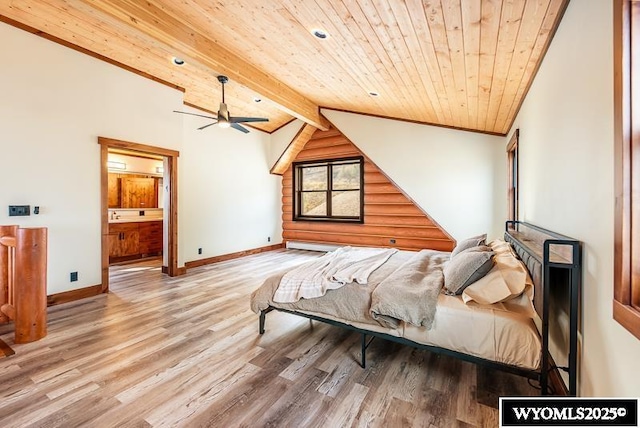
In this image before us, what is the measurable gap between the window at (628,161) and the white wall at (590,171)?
0.12 metres

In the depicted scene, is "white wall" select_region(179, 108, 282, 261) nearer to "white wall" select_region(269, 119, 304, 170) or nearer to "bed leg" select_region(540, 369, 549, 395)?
"white wall" select_region(269, 119, 304, 170)

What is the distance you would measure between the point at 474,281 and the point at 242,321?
230 centimetres

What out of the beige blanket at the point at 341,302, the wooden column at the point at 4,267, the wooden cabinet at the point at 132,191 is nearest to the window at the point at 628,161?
the beige blanket at the point at 341,302

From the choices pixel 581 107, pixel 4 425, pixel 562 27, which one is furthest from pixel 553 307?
pixel 4 425

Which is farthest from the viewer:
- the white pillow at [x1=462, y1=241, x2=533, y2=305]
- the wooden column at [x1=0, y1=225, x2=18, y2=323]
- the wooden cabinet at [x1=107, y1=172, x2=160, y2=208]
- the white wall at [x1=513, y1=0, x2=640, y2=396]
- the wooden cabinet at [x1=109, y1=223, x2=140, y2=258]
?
the wooden cabinet at [x1=107, y1=172, x2=160, y2=208]

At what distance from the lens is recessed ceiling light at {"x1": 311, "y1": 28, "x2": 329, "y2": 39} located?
8.93 ft

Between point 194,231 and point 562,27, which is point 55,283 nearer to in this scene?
point 194,231

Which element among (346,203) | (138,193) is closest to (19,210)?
(138,193)

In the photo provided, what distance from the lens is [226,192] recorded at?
612cm

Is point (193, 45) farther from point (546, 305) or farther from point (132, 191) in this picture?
point (132, 191)

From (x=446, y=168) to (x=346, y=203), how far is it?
253cm

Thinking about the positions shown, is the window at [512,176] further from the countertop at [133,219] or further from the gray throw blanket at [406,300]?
the countertop at [133,219]

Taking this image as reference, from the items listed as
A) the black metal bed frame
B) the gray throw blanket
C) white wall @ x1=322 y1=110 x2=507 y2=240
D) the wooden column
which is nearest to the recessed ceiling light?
the gray throw blanket

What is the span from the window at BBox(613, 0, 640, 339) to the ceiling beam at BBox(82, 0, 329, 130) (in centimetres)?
338
